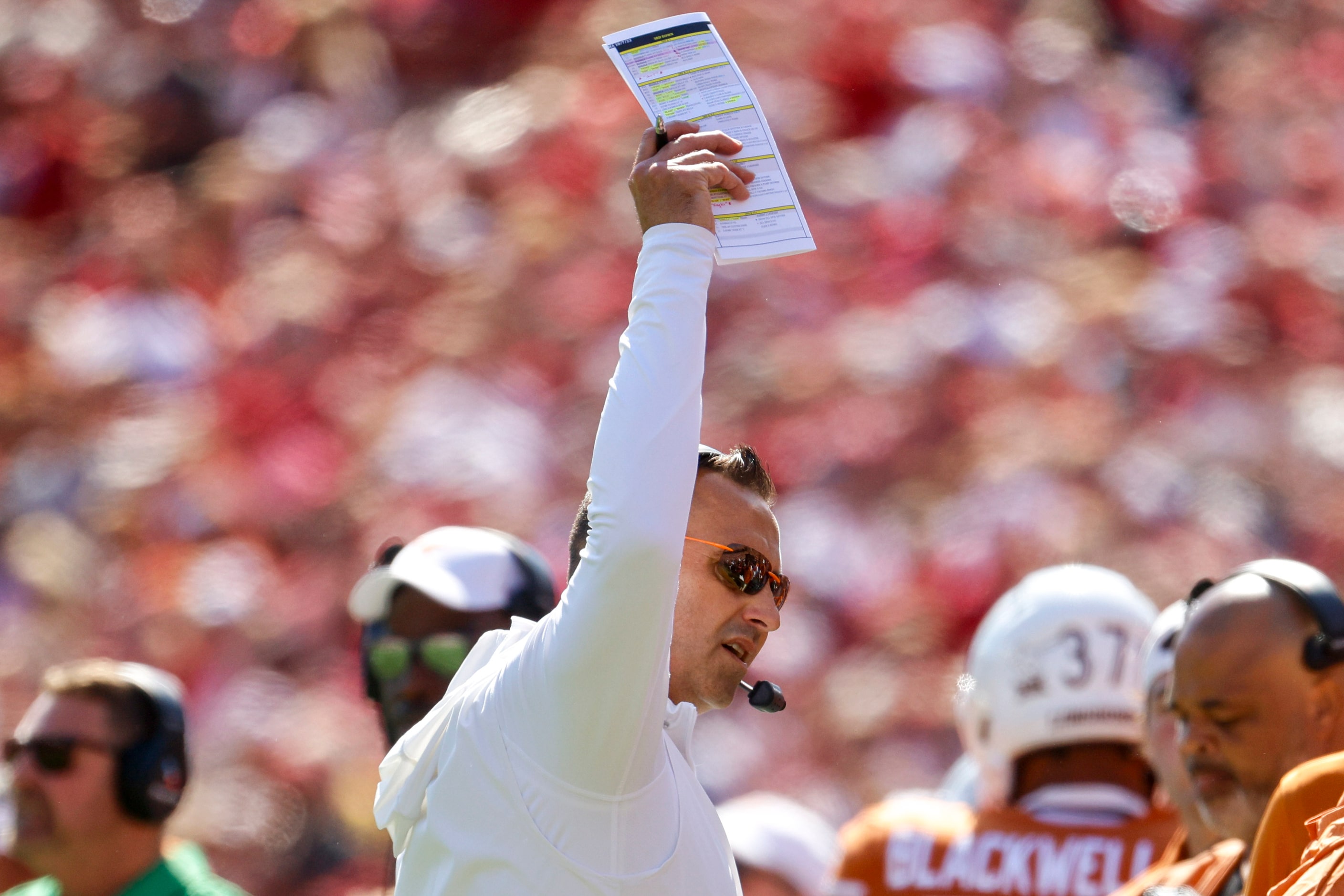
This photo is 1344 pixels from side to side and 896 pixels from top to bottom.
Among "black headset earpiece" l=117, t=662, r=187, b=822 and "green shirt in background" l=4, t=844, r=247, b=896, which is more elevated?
"black headset earpiece" l=117, t=662, r=187, b=822

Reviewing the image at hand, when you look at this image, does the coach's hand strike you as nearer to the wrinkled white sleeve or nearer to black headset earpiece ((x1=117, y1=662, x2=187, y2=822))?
the wrinkled white sleeve

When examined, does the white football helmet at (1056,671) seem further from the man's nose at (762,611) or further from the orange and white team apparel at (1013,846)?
the man's nose at (762,611)

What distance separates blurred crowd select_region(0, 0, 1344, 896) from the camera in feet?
24.7

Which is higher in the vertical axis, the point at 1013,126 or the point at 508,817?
the point at 508,817

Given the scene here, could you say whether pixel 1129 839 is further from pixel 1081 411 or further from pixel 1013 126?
pixel 1013 126

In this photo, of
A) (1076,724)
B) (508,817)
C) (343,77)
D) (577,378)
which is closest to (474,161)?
(343,77)

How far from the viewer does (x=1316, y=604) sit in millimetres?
2902

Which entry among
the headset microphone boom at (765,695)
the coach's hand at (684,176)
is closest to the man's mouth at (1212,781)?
the headset microphone boom at (765,695)

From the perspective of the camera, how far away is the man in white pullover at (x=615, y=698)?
66.6 inches

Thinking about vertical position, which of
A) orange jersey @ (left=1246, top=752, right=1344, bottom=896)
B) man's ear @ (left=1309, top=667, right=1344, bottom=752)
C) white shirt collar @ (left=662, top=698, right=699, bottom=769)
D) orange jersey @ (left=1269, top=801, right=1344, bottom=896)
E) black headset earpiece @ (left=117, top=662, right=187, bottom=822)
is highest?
white shirt collar @ (left=662, top=698, right=699, bottom=769)

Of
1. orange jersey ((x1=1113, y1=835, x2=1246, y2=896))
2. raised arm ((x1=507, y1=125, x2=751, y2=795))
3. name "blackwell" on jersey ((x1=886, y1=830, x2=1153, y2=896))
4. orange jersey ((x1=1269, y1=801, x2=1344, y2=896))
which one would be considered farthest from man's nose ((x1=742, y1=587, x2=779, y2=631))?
name "blackwell" on jersey ((x1=886, y1=830, x2=1153, y2=896))

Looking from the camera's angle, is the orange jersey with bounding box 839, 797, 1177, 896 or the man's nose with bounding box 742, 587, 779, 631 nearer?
the man's nose with bounding box 742, 587, 779, 631

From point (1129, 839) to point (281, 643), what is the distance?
5.40m

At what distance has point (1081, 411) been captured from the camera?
8.05 meters
